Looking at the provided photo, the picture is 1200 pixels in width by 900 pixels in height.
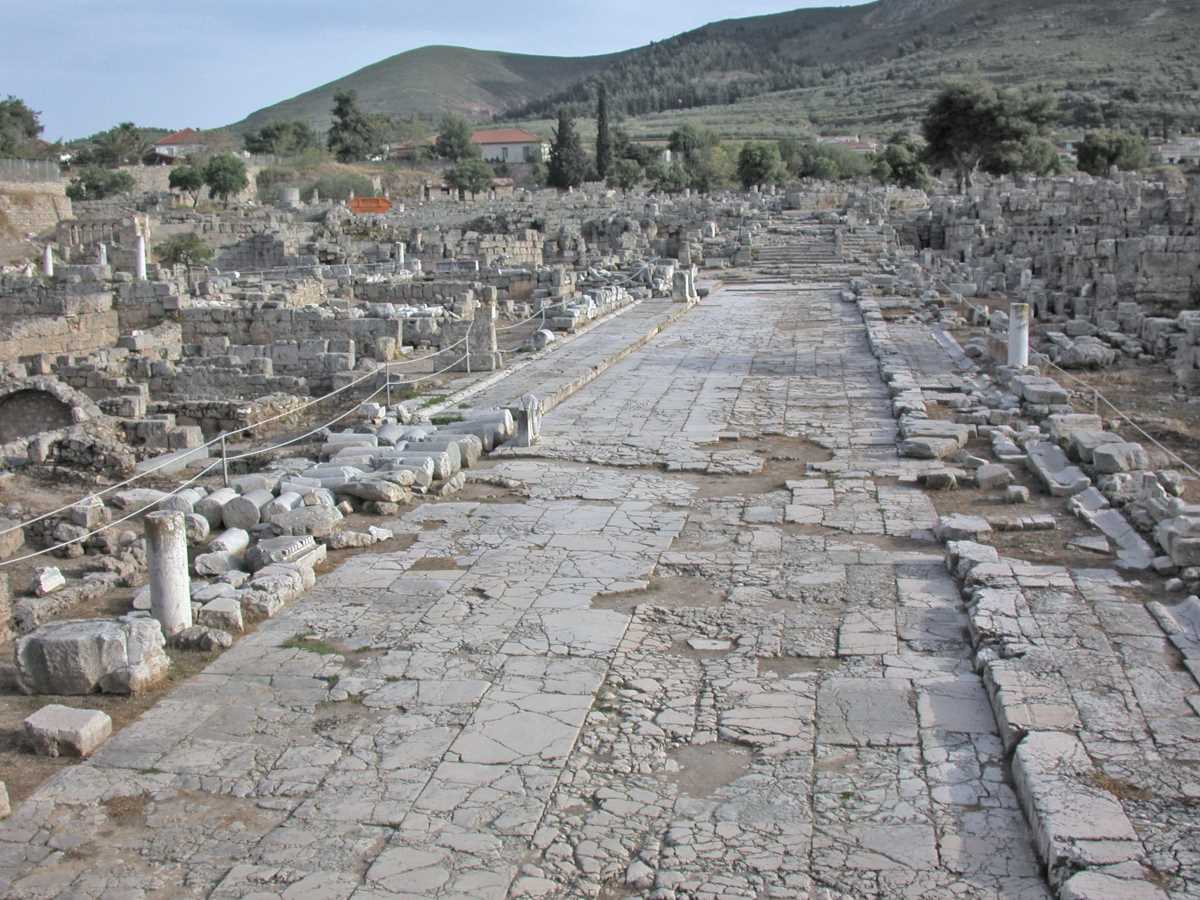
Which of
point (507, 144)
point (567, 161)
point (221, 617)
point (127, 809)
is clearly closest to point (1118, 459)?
point (221, 617)

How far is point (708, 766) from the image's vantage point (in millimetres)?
5094

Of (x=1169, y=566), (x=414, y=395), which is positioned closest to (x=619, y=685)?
(x=1169, y=566)

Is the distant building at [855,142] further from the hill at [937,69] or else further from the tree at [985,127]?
the tree at [985,127]

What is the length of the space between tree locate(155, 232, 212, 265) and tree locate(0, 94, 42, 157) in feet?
119

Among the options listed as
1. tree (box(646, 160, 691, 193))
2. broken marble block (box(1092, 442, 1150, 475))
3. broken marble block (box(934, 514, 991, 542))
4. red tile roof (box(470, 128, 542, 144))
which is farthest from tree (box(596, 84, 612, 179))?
broken marble block (box(934, 514, 991, 542))

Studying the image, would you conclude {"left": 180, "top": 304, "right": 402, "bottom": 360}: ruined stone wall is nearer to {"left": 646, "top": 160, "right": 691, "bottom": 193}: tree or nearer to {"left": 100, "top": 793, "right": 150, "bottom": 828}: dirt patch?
{"left": 100, "top": 793, "right": 150, "bottom": 828}: dirt patch

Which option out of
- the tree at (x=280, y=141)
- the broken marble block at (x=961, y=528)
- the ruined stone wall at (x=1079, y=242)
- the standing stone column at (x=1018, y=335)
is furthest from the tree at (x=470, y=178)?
the broken marble block at (x=961, y=528)

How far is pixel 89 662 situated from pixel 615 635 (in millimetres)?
2561

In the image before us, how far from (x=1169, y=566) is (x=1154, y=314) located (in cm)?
1505

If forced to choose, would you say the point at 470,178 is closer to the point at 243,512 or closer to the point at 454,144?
the point at 454,144

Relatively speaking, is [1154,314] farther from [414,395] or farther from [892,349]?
[414,395]

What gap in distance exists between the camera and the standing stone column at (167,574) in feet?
21.1

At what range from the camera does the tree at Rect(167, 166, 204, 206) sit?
6762 cm

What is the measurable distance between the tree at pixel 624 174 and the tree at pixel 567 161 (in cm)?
172
